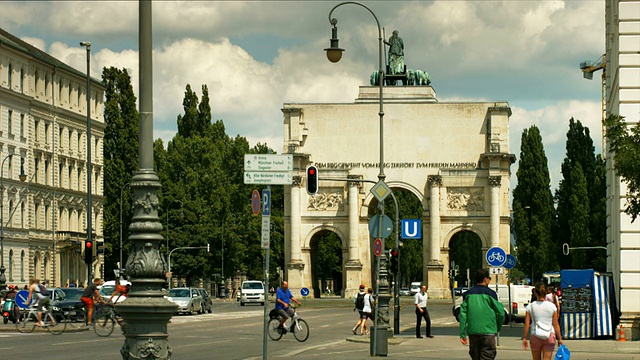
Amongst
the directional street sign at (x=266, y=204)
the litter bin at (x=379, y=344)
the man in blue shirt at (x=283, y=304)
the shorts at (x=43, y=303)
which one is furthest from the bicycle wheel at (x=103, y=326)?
the directional street sign at (x=266, y=204)

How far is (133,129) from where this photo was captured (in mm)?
108188

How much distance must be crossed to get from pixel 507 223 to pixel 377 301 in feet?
219

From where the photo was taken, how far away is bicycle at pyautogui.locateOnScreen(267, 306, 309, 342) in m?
39.2

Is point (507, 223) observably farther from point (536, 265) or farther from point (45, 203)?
point (45, 203)

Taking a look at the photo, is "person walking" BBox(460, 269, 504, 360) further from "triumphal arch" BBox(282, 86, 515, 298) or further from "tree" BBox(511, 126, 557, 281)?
"tree" BBox(511, 126, 557, 281)

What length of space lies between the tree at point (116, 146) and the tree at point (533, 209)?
31.3 m

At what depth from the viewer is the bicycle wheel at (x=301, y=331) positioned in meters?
39.3

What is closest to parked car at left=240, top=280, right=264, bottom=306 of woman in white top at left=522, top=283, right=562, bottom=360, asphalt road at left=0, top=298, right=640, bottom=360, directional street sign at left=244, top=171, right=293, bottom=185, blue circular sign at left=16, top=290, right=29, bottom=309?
asphalt road at left=0, top=298, right=640, bottom=360

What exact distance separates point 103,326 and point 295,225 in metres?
60.0

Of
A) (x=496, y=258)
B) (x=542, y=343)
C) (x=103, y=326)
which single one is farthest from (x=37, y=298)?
(x=542, y=343)

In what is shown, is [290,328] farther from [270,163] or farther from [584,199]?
[584,199]

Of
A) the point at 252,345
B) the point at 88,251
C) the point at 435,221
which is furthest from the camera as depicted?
the point at 435,221

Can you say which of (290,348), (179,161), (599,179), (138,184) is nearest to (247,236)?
(179,161)

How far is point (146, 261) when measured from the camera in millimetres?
15727
